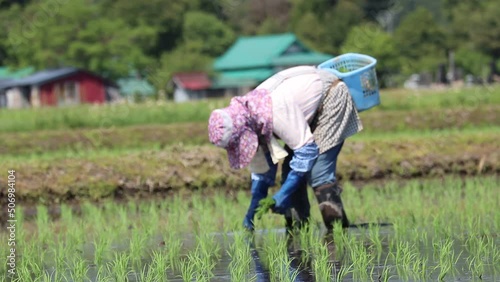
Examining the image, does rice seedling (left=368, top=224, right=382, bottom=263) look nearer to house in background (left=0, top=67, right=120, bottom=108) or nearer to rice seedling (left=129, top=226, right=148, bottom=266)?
rice seedling (left=129, top=226, right=148, bottom=266)

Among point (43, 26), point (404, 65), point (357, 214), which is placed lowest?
point (404, 65)

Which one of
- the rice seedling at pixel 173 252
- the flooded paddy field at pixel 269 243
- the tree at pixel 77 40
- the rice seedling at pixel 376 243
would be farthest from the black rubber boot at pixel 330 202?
the tree at pixel 77 40

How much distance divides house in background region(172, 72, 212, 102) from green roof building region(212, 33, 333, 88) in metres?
0.92

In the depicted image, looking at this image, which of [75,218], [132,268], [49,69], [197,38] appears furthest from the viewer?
[197,38]

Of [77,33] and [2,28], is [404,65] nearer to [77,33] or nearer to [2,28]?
[77,33]

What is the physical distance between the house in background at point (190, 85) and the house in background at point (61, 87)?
11.5 ft

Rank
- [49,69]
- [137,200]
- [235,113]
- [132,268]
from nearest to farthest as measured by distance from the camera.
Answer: [132,268] → [235,113] → [137,200] → [49,69]

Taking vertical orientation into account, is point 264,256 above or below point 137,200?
above

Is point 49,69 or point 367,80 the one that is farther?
point 49,69

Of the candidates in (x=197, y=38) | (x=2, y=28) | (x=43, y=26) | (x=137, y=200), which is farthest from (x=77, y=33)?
(x=137, y=200)

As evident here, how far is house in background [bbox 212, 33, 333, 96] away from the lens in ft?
181

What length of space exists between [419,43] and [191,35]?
12.3 metres

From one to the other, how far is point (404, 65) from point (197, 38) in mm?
11389

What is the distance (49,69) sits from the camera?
50.7 m
